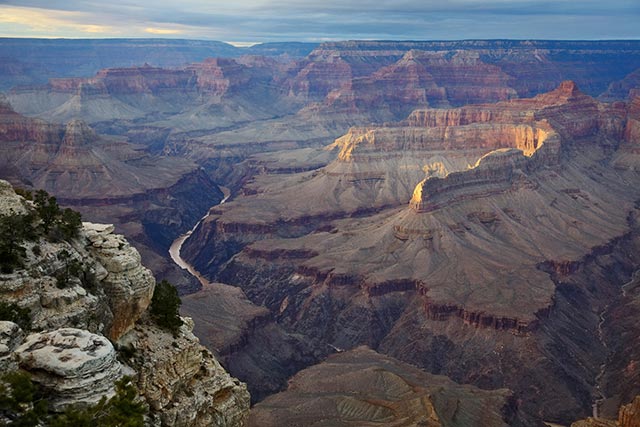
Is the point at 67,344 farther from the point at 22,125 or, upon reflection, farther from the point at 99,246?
the point at 22,125

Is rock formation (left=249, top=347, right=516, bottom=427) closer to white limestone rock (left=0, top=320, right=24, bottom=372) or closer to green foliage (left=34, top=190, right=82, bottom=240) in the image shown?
green foliage (left=34, top=190, right=82, bottom=240)

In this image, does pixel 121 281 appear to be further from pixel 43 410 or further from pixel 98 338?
pixel 43 410

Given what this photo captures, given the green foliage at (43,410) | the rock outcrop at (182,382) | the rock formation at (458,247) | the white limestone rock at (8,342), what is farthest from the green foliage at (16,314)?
the rock formation at (458,247)

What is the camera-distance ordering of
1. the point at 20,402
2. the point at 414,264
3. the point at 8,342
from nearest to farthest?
the point at 20,402 < the point at 8,342 < the point at 414,264

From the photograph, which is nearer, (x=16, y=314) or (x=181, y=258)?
(x=16, y=314)

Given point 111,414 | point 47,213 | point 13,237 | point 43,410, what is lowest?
point 111,414

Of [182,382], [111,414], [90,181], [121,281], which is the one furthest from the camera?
Answer: [90,181]

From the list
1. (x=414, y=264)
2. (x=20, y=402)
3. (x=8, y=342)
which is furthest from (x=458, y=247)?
(x=20, y=402)

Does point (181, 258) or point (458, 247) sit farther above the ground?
point (458, 247)

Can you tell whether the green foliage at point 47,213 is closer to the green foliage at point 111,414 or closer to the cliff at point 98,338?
the cliff at point 98,338
